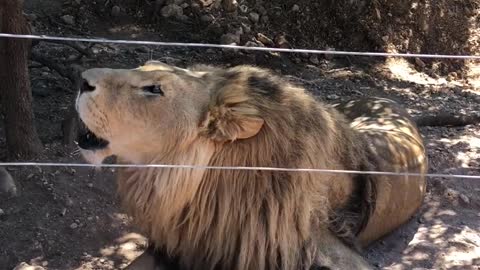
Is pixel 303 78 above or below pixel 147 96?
below

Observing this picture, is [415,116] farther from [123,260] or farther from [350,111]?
[123,260]

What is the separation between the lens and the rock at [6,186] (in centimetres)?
343

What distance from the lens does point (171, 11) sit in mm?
6129

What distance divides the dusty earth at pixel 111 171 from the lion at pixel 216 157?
2.07ft

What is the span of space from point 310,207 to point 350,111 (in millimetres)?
1529

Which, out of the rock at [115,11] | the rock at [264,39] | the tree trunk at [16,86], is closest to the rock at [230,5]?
the rock at [264,39]

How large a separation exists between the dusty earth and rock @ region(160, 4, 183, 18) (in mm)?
98

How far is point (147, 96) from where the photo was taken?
244 centimetres

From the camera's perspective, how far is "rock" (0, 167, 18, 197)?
3.43m

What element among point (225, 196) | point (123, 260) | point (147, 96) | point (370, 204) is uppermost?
point (147, 96)

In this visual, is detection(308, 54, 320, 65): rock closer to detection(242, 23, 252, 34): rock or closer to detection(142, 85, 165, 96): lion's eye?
detection(242, 23, 252, 34): rock

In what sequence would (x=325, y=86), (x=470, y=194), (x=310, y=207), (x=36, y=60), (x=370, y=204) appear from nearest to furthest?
(x=310, y=207)
(x=370, y=204)
(x=470, y=194)
(x=36, y=60)
(x=325, y=86)

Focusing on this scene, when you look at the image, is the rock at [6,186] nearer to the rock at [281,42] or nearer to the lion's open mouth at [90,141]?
the lion's open mouth at [90,141]

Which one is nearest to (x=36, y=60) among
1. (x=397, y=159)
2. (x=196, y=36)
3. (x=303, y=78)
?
(x=196, y=36)
